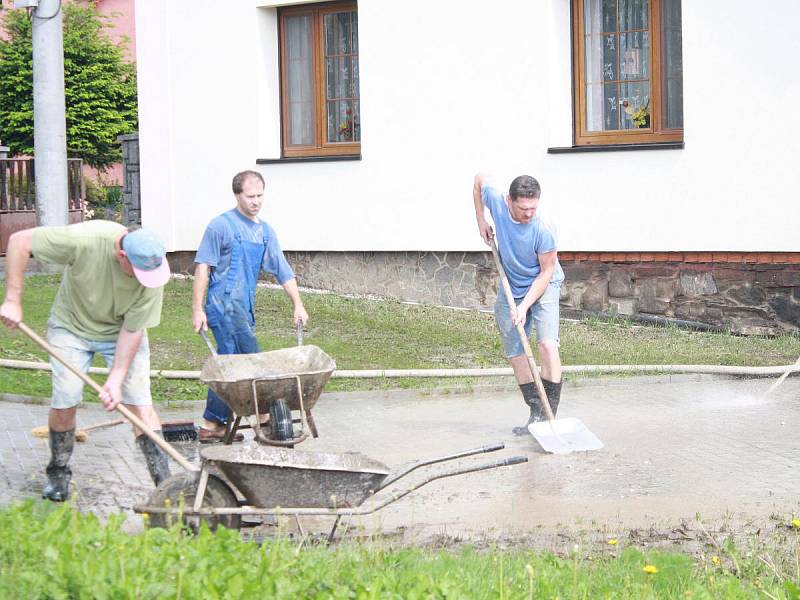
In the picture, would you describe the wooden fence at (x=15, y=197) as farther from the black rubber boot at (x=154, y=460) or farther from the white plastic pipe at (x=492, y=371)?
the black rubber boot at (x=154, y=460)

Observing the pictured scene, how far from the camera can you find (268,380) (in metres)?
7.17

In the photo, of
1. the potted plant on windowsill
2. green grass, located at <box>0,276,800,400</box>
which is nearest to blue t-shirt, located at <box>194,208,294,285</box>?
green grass, located at <box>0,276,800,400</box>

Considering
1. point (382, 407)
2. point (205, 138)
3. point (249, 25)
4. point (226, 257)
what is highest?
point (249, 25)

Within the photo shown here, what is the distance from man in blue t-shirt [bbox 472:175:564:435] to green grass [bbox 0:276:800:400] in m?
1.94

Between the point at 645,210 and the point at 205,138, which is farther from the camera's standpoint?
the point at 205,138

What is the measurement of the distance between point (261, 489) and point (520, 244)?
11.5ft

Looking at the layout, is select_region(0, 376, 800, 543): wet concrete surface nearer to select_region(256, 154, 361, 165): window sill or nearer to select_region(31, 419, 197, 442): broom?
select_region(31, 419, 197, 442): broom

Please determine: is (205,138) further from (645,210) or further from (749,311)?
(749,311)

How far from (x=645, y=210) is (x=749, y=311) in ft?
5.02

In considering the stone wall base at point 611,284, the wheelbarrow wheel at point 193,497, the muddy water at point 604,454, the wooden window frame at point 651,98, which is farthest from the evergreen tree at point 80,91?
the wheelbarrow wheel at point 193,497

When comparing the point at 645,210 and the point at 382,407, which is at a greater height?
the point at 645,210

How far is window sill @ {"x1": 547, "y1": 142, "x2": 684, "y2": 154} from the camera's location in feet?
44.9

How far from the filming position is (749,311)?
13531 mm

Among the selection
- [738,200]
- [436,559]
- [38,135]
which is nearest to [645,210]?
[738,200]
